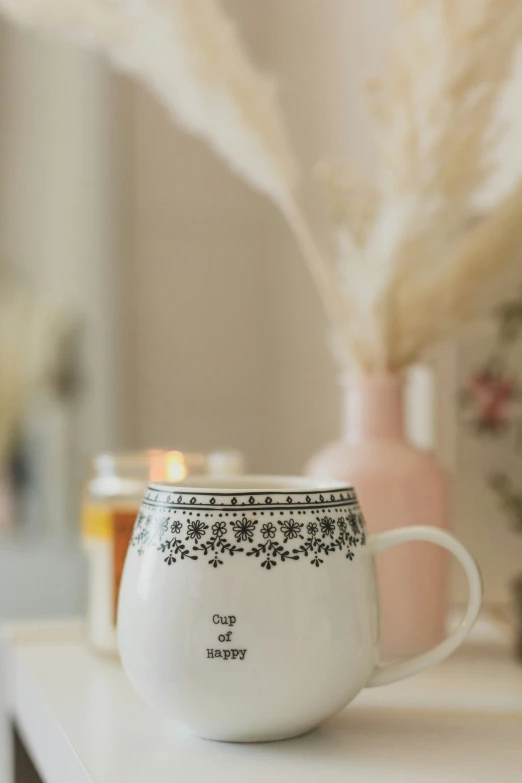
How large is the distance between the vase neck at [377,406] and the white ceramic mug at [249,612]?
0.18 m

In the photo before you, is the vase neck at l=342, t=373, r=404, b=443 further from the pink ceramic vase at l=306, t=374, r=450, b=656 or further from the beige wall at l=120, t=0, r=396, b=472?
the beige wall at l=120, t=0, r=396, b=472

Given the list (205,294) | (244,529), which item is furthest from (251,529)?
(205,294)

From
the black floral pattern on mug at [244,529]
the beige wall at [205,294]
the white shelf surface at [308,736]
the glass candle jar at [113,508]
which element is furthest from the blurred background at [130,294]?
the black floral pattern on mug at [244,529]

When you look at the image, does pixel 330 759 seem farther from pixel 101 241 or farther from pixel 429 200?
pixel 101 241

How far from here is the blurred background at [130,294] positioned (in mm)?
1262

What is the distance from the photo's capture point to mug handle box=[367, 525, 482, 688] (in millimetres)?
431

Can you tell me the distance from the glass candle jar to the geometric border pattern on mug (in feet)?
0.56

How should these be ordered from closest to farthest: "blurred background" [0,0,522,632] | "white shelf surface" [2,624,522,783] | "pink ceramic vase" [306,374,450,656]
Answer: "white shelf surface" [2,624,522,783] < "pink ceramic vase" [306,374,450,656] < "blurred background" [0,0,522,632]

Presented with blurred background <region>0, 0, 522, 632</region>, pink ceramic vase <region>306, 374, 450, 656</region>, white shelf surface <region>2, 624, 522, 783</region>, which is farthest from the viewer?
blurred background <region>0, 0, 522, 632</region>

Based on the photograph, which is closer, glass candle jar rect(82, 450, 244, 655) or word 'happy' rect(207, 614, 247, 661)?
word 'happy' rect(207, 614, 247, 661)

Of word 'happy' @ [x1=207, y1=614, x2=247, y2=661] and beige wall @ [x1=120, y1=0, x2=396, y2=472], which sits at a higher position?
beige wall @ [x1=120, y1=0, x2=396, y2=472]

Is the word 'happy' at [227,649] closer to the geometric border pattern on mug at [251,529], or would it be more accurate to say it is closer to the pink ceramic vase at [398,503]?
the geometric border pattern on mug at [251,529]

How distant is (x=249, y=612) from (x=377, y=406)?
235mm

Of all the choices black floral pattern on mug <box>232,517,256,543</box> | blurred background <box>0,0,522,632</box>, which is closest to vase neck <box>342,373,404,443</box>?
black floral pattern on mug <box>232,517,256,543</box>
